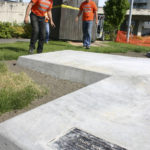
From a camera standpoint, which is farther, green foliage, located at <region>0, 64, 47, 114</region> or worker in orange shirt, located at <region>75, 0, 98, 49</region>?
worker in orange shirt, located at <region>75, 0, 98, 49</region>

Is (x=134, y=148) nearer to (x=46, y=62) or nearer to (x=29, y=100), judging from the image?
(x=29, y=100)

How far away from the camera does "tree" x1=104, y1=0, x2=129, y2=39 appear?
18.2m

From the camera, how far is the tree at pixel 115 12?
18.2 m

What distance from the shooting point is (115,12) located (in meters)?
18.3

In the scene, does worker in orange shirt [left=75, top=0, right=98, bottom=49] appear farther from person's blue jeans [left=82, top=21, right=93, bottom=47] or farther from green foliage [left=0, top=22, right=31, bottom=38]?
green foliage [left=0, top=22, right=31, bottom=38]

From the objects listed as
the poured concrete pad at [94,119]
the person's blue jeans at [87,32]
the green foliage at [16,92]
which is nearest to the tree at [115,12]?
the person's blue jeans at [87,32]

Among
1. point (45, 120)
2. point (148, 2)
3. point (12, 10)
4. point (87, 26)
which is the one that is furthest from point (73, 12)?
point (148, 2)

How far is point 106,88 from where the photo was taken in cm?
235

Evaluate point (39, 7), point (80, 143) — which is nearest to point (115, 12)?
point (39, 7)

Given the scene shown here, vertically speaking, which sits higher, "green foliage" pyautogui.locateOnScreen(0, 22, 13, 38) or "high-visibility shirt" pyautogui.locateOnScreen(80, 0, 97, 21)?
"high-visibility shirt" pyautogui.locateOnScreen(80, 0, 97, 21)

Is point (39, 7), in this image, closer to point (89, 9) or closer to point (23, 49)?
point (23, 49)

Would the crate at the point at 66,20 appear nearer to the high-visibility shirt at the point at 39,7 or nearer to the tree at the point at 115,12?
the high-visibility shirt at the point at 39,7

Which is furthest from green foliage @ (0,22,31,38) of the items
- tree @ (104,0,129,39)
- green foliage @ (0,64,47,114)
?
green foliage @ (0,64,47,114)

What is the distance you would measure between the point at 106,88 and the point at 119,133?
0.94 m
